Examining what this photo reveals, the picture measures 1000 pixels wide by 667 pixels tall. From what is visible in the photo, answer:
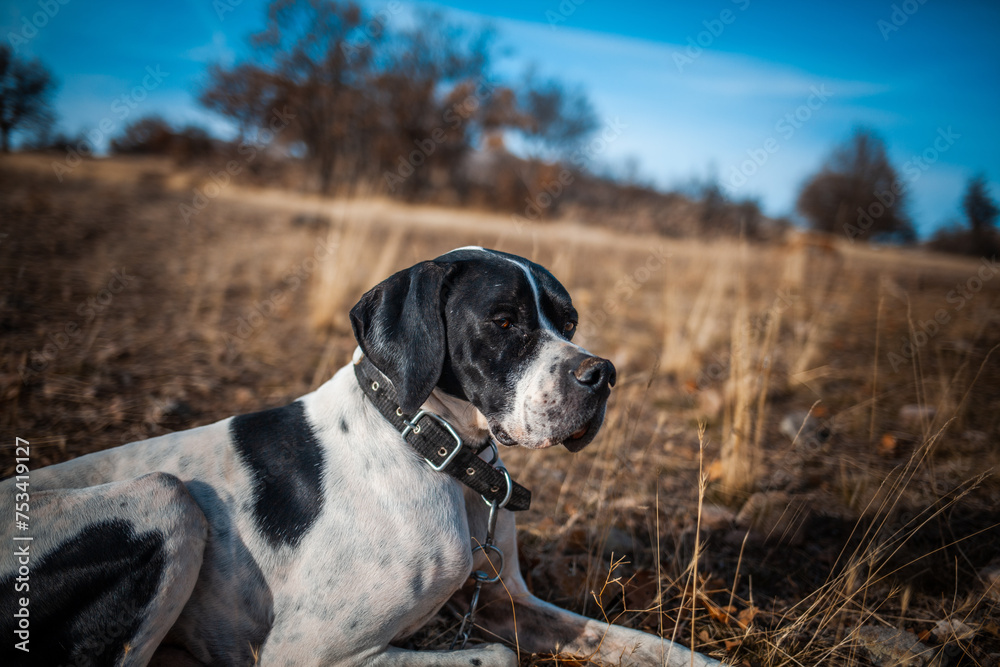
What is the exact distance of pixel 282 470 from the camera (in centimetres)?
188

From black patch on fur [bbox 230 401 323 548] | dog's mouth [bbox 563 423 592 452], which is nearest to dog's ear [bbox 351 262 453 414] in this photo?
black patch on fur [bbox 230 401 323 548]

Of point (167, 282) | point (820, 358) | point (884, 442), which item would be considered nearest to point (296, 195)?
point (167, 282)

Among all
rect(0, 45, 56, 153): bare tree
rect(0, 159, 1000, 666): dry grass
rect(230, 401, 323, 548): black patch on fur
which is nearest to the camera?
rect(230, 401, 323, 548): black patch on fur

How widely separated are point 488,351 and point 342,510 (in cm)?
73

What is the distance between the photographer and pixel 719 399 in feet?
15.3

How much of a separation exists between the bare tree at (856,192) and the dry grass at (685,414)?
6.44 metres

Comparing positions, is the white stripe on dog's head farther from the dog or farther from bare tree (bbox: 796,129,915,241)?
bare tree (bbox: 796,129,915,241)

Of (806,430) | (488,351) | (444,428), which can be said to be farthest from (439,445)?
(806,430)

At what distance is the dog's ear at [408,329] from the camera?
5.98 feet

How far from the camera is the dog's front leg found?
6.45 ft

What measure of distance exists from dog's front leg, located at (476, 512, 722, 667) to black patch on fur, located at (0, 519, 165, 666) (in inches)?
45.2

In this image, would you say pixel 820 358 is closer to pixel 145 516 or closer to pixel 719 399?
pixel 719 399

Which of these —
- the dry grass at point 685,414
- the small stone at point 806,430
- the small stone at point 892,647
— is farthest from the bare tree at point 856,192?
the small stone at point 892,647

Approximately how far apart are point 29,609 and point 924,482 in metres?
4.35
